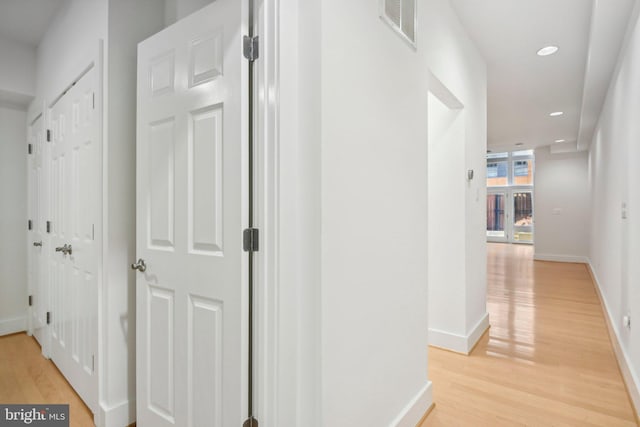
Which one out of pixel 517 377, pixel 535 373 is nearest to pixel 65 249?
pixel 517 377

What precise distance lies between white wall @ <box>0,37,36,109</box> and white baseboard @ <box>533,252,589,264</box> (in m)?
10.1

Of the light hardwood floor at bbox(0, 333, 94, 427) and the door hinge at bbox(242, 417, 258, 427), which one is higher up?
the door hinge at bbox(242, 417, 258, 427)

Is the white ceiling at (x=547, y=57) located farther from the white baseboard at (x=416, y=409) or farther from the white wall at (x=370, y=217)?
the white baseboard at (x=416, y=409)

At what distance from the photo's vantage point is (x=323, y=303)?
128cm

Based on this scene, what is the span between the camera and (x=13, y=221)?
339 cm

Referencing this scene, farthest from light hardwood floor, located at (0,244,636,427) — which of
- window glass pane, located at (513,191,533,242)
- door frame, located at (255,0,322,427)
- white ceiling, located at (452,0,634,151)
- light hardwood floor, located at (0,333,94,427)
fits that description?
window glass pane, located at (513,191,533,242)

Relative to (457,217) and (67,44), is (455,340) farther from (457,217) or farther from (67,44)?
(67,44)

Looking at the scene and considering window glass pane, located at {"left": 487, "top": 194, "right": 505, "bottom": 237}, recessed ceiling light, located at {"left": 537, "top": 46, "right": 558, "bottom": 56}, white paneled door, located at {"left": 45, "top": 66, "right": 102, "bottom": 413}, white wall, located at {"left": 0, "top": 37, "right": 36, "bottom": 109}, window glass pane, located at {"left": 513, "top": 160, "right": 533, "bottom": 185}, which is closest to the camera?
white paneled door, located at {"left": 45, "top": 66, "right": 102, "bottom": 413}

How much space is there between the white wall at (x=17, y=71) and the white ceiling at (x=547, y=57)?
3867mm

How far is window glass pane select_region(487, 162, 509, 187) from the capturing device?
38.1 ft

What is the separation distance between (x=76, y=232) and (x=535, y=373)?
11.6ft

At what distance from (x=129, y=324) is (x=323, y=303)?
1.33 metres

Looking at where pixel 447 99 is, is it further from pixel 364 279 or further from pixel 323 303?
pixel 323 303

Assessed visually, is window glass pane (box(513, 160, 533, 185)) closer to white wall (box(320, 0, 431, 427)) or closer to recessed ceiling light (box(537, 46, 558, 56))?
recessed ceiling light (box(537, 46, 558, 56))
